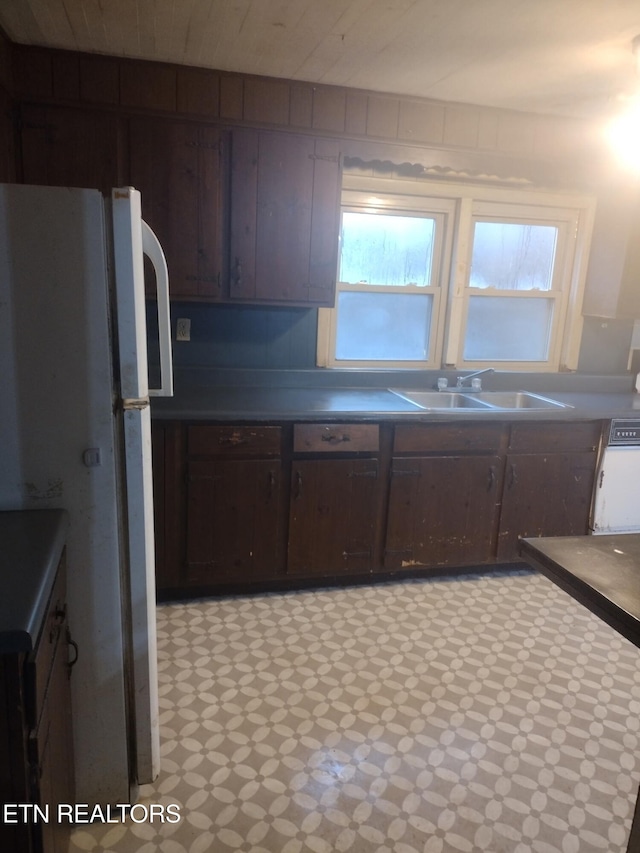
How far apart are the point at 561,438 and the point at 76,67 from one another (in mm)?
2748

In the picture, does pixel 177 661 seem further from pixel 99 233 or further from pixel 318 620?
pixel 99 233

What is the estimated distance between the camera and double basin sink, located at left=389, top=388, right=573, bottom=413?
3348 mm

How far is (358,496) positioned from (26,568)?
1876mm

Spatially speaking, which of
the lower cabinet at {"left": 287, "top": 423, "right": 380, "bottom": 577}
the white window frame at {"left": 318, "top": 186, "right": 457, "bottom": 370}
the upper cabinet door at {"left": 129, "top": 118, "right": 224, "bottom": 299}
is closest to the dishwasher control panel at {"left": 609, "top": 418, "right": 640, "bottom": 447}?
the white window frame at {"left": 318, "top": 186, "right": 457, "bottom": 370}

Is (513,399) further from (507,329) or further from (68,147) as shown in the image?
(68,147)

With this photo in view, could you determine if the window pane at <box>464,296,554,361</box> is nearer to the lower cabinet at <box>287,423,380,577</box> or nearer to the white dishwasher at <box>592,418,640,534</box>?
the white dishwasher at <box>592,418,640,534</box>

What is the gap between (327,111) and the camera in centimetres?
294

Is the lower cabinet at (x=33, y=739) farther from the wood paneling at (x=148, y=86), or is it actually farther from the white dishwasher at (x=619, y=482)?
the white dishwasher at (x=619, y=482)

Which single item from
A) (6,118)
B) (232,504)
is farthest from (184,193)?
(232,504)

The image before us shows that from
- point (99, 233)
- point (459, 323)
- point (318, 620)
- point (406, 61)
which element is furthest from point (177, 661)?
point (406, 61)

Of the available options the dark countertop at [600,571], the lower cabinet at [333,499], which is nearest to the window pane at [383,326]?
the lower cabinet at [333,499]

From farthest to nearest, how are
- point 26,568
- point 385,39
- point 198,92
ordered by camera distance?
point 198,92 < point 385,39 < point 26,568

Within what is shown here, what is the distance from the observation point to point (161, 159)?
2.78m

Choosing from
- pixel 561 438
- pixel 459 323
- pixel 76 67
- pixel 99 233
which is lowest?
pixel 561 438
